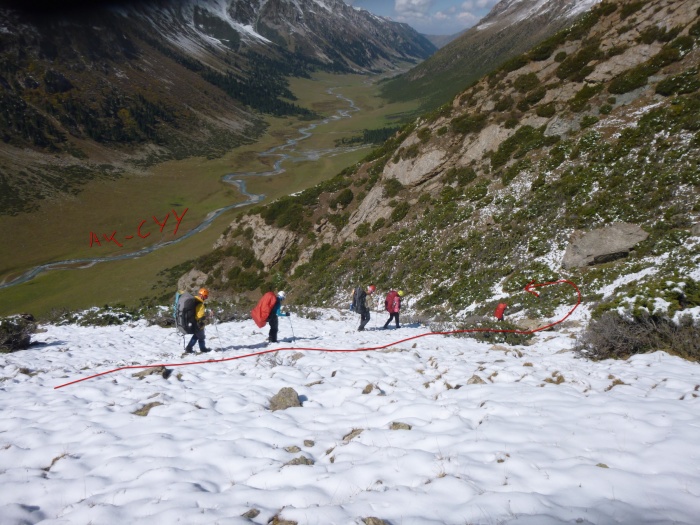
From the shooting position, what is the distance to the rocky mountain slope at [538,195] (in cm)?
1725

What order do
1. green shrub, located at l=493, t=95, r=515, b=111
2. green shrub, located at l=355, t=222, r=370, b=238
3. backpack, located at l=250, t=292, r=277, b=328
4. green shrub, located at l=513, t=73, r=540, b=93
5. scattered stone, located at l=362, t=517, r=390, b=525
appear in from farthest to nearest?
green shrub, located at l=355, t=222, r=370, b=238 → green shrub, located at l=493, t=95, r=515, b=111 → green shrub, located at l=513, t=73, r=540, b=93 → backpack, located at l=250, t=292, r=277, b=328 → scattered stone, located at l=362, t=517, r=390, b=525

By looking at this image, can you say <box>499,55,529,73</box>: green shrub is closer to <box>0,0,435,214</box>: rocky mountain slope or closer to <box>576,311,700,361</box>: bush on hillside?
<box>576,311,700,361</box>: bush on hillside

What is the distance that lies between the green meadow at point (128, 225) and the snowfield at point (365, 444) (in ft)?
144

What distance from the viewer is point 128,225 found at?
83.9 meters

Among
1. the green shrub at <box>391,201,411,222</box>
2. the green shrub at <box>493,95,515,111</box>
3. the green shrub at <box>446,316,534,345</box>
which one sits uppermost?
the green shrub at <box>493,95,515,111</box>

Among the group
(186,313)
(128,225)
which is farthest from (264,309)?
(128,225)

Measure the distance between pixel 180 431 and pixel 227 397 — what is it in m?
1.51

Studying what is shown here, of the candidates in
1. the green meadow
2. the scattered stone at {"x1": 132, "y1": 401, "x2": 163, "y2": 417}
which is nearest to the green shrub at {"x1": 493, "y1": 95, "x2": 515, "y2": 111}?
the scattered stone at {"x1": 132, "y1": 401, "x2": 163, "y2": 417}

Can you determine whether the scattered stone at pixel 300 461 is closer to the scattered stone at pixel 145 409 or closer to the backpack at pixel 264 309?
the scattered stone at pixel 145 409

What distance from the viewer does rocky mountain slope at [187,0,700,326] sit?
17.2 meters

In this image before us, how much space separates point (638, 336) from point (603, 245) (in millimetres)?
9939

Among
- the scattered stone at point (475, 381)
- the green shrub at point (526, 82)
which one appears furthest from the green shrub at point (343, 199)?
the scattered stone at point (475, 381)

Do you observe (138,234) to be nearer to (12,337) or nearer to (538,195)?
(12,337)

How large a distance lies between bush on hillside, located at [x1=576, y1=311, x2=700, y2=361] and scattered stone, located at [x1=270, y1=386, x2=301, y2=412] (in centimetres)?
743
